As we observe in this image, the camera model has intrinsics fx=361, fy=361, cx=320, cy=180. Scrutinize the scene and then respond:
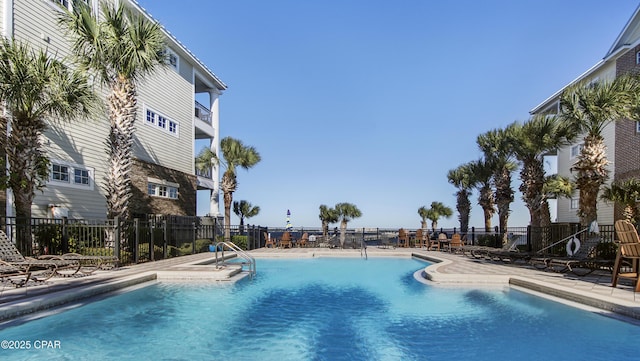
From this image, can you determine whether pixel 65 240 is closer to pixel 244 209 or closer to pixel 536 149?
pixel 244 209

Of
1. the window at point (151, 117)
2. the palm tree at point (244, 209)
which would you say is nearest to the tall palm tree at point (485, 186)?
the palm tree at point (244, 209)

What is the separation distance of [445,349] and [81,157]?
1547cm

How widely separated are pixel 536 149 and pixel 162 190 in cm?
1867

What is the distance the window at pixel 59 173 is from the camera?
13543 millimetres

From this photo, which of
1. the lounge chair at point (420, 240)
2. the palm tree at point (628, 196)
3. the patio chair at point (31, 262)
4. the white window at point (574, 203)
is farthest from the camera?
the white window at point (574, 203)

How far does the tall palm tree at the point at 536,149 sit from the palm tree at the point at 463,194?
7.03 meters

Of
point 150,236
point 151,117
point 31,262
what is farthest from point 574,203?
point 31,262

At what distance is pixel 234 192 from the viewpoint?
22.1 metres

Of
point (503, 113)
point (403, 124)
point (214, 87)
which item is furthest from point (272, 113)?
point (503, 113)

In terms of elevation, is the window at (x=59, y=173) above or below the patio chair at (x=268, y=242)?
above

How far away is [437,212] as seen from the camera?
28.7 meters

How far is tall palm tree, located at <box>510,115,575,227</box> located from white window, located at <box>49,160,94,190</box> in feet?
61.8

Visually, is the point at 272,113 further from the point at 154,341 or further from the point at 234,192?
the point at 154,341

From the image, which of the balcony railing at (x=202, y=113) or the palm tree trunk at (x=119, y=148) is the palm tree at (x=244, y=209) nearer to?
the balcony railing at (x=202, y=113)
